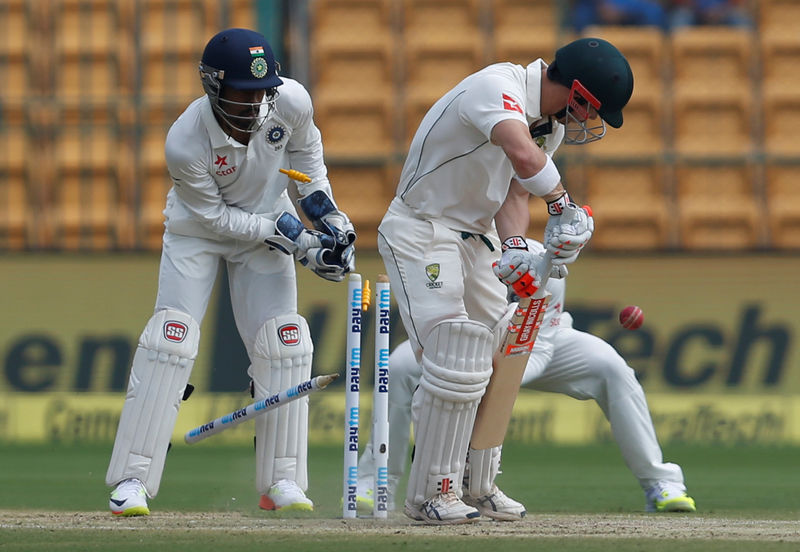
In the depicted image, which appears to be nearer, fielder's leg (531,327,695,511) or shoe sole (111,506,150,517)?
shoe sole (111,506,150,517)

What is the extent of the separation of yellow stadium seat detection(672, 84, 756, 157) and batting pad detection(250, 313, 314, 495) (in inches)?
213

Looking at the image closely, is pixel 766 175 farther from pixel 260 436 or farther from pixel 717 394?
pixel 260 436

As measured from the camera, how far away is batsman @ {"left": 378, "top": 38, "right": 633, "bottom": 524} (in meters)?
4.52

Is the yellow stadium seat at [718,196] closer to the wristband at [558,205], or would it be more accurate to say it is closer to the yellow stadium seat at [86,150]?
the yellow stadium seat at [86,150]

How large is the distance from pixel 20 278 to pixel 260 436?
4061mm

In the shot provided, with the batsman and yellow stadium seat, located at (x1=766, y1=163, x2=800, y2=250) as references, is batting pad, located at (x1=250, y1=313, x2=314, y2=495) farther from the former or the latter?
yellow stadium seat, located at (x1=766, y1=163, x2=800, y2=250)

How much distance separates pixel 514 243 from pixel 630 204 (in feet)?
17.9

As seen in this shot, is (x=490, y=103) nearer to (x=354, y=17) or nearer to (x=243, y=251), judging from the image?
(x=243, y=251)

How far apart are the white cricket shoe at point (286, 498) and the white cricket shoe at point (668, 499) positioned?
1.34 metres

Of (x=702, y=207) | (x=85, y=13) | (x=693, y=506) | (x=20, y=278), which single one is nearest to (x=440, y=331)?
(x=693, y=506)

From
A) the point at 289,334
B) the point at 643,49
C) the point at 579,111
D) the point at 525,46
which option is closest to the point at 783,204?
the point at 643,49

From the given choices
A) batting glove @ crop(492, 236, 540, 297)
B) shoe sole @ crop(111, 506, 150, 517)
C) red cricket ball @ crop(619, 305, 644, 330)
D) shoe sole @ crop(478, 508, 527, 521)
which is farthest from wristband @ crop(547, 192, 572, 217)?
shoe sole @ crop(111, 506, 150, 517)

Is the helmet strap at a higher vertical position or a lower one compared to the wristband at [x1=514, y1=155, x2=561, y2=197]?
higher

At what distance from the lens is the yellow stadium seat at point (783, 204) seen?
32.6 ft
